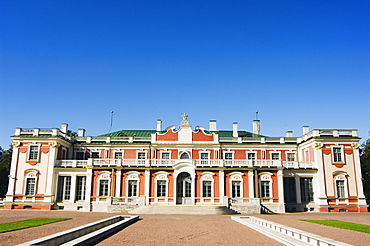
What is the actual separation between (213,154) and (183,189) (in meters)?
6.48

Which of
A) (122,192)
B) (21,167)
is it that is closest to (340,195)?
(122,192)

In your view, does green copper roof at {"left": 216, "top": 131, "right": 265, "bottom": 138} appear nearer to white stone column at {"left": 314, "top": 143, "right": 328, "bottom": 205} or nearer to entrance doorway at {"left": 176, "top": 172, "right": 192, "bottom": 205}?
white stone column at {"left": 314, "top": 143, "right": 328, "bottom": 205}

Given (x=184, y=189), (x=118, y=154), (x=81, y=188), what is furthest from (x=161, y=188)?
(x=81, y=188)

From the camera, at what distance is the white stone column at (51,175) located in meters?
33.0

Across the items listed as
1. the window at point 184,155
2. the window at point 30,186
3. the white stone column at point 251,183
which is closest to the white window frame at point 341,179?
the white stone column at point 251,183

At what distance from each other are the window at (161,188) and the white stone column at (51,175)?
1096 cm

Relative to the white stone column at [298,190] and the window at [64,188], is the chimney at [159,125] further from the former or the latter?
the white stone column at [298,190]

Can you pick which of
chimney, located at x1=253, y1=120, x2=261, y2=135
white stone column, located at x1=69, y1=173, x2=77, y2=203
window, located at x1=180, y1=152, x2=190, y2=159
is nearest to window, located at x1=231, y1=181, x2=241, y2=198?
window, located at x1=180, y1=152, x2=190, y2=159

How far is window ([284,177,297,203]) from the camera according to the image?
3400cm

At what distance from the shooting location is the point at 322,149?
34.2 m

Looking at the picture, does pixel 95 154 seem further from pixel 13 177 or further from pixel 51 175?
pixel 13 177

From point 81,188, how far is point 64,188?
178cm

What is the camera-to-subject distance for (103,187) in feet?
110

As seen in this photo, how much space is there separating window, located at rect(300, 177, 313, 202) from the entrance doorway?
11.9 m
